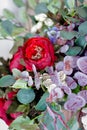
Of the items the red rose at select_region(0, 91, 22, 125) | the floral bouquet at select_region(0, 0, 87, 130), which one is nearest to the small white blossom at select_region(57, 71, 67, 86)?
the floral bouquet at select_region(0, 0, 87, 130)

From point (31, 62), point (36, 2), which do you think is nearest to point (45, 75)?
point (31, 62)

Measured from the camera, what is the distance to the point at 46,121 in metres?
0.47

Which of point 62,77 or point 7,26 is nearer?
point 62,77

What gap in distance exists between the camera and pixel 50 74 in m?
0.47

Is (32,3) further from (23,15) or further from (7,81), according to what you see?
(7,81)

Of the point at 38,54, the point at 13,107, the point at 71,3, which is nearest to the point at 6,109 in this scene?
the point at 13,107

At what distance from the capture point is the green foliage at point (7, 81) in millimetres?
501

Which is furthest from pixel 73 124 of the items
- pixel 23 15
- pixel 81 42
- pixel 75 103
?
pixel 23 15

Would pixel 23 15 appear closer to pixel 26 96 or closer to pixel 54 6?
pixel 54 6

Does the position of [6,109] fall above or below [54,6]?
below

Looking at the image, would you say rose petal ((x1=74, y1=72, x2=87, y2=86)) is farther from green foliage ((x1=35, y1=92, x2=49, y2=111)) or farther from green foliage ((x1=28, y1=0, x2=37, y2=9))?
green foliage ((x1=28, y1=0, x2=37, y2=9))

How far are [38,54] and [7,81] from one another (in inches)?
3.1

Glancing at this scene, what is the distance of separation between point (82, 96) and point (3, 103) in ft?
0.54

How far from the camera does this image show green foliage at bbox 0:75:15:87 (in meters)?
0.50
